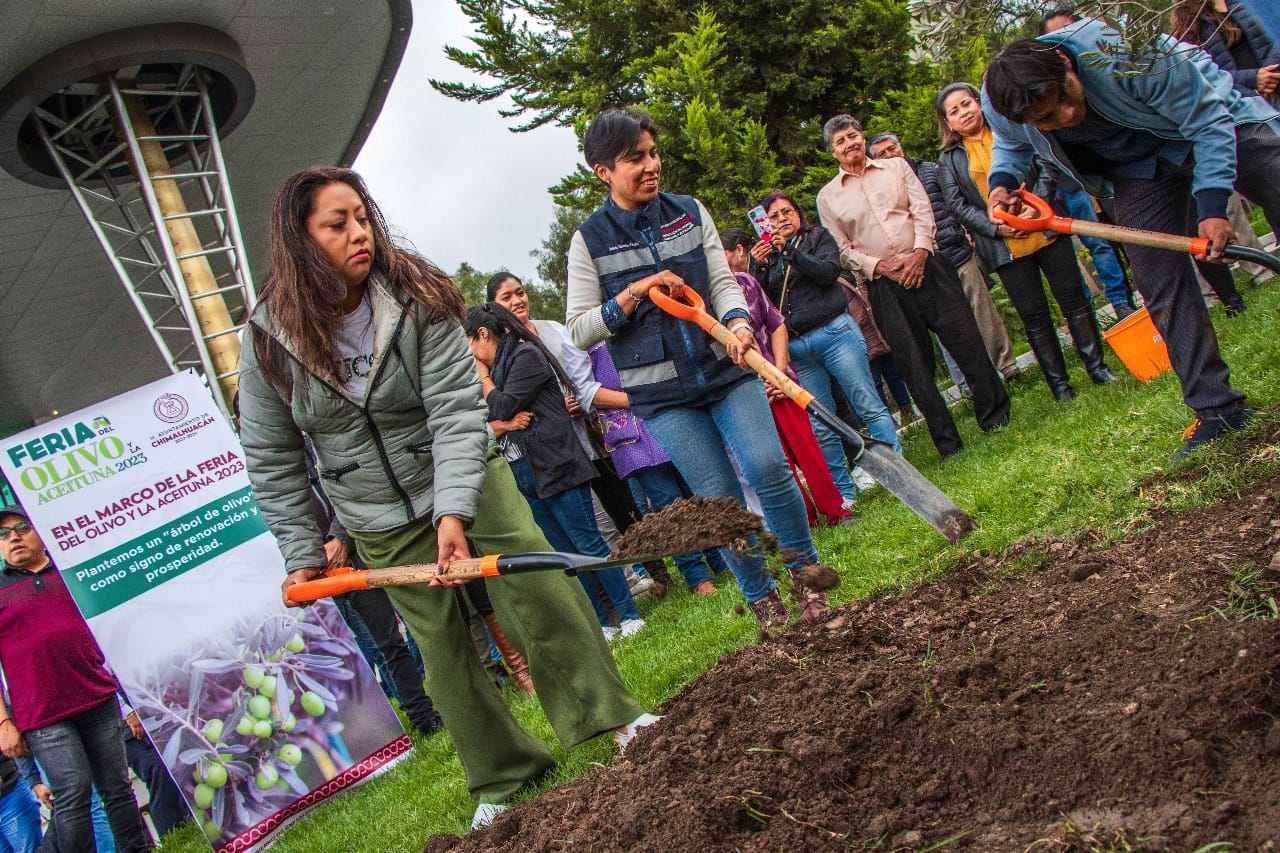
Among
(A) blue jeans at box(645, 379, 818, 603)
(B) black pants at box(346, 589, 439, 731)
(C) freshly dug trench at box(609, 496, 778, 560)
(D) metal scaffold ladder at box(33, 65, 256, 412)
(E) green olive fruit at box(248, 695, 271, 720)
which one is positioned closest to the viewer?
(C) freshly dug trench at box(609, 496, 778, 560)

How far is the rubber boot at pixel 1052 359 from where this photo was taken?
6.27 metres

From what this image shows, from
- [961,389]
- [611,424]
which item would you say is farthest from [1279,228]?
[961,389]

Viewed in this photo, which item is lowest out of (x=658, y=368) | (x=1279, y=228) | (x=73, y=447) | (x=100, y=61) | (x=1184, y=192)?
(x=1279, y=228)

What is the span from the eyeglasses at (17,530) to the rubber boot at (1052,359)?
6.26m

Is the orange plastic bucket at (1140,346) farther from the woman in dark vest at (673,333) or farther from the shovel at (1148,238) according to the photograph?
the woman in dark vest at (673,333)

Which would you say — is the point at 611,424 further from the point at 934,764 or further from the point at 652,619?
the point at 934,764

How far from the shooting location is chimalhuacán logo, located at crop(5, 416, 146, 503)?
5.09 m

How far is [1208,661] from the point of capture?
2.11m

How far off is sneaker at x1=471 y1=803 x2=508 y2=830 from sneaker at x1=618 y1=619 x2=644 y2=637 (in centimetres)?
215

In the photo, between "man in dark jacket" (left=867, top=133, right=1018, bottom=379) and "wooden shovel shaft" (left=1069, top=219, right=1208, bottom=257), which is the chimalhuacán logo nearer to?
"wooden shovel shaft" (left=1069, top=219, right=1208, bottom=257)

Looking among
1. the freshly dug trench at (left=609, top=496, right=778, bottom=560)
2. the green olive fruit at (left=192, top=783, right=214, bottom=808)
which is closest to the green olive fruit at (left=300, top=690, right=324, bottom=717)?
the green olive fruit at (left=192, top=783, right=214, bottom=808)

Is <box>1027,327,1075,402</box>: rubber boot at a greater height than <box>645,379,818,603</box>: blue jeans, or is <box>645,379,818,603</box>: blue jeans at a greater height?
<box>645,379,818,603</box>: blue jeans

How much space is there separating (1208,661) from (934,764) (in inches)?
24.6

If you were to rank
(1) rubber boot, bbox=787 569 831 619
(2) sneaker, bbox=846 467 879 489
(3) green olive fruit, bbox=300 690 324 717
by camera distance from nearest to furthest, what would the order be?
(1) rubber boot, bbox=787 569 831 619, (3) green olive fruit, bbox=300 690 324 717, (2) sneaker, bbox=846 467 879 489
